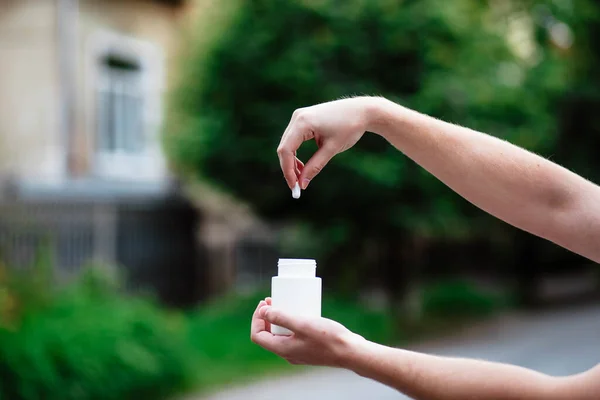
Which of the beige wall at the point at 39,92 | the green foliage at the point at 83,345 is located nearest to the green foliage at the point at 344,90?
the beige wall at the point at 39,92

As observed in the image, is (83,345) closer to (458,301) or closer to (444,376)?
(444,376)

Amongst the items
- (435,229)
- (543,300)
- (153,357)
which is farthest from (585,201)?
(543,300)

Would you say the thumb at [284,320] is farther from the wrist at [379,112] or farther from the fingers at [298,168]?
the wrist at [379,112]

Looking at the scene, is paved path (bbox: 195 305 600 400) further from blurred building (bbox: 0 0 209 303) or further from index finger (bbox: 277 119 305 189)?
index finger (bbox: 277 119 305 189)

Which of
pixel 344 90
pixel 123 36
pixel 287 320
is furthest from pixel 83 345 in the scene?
pixel 123 36

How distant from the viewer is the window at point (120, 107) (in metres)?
14.3

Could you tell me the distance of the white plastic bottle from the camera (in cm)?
214

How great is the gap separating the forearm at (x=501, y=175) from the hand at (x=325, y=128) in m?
0.05

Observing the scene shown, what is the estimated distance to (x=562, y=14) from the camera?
39.3 feet

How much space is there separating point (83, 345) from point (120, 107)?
8500 millimetres

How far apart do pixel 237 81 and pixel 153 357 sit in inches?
163

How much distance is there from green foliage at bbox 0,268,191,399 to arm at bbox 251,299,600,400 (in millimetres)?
4805

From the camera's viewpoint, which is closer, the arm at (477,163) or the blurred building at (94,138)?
the arm at (477,163)

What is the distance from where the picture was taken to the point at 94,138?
13883mm
